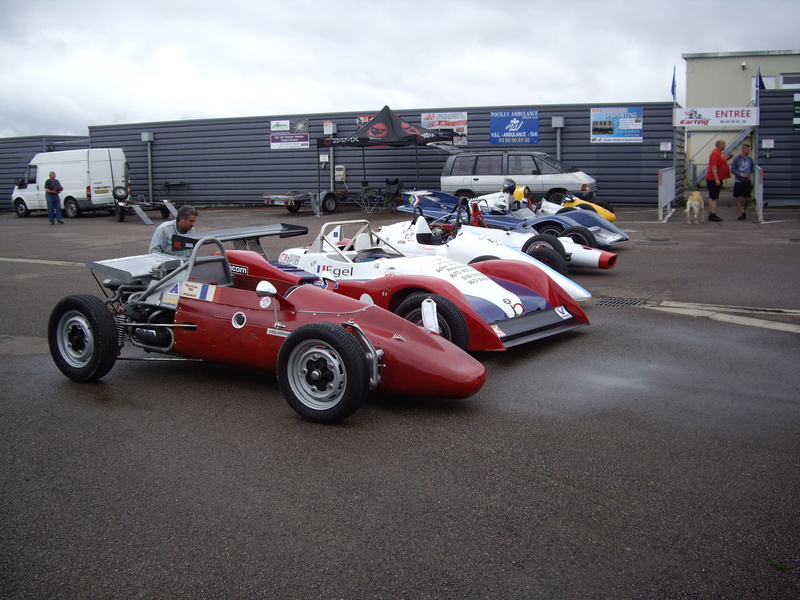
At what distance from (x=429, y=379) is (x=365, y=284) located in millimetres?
2290

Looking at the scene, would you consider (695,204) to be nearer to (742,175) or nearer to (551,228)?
(742,175)

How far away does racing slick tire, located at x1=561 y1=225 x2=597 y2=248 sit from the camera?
A: 1238 cm

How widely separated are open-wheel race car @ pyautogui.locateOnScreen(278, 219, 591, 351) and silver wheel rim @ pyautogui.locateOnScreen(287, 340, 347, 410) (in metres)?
1.03

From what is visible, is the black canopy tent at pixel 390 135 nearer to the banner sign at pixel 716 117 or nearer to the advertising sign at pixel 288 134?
the advertising sign at pixel 288 134

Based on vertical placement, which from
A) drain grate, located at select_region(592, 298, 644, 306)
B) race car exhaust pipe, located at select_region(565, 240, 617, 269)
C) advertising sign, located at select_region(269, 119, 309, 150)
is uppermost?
advertising sign, located at select_region(269, 119, 309, 150)

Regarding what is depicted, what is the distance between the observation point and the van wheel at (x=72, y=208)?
82.5 feet

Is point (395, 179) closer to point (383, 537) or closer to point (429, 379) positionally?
point (429, 379)

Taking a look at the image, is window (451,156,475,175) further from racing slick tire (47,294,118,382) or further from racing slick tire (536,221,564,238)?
racing slick tire (47,294,118,382)

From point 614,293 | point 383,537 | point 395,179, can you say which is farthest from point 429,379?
point 395,179

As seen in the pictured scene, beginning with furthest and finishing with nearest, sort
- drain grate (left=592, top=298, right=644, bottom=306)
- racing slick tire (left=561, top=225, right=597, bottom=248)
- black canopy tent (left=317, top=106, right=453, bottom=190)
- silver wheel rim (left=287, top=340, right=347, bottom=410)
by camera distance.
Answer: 1. black canopy tent (left=317, top=106, right=453, bottom=190)
2. racing slick tire (left=561, top=225, right=597, bottom=248)
3. drain grate (left=592, top=298, right=644, bottom=306)
4. silver wheel rim (left=287, top=340, right=347, bottom=410)

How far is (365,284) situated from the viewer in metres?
7.20

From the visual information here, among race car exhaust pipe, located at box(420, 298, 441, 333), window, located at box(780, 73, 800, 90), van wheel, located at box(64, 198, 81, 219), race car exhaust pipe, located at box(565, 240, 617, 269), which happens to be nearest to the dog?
window, located at box(780, 73, 800, 90)

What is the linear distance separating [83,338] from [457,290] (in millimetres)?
Answer: 3258

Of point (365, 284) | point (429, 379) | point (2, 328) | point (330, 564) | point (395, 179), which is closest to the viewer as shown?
point (330, 564)
